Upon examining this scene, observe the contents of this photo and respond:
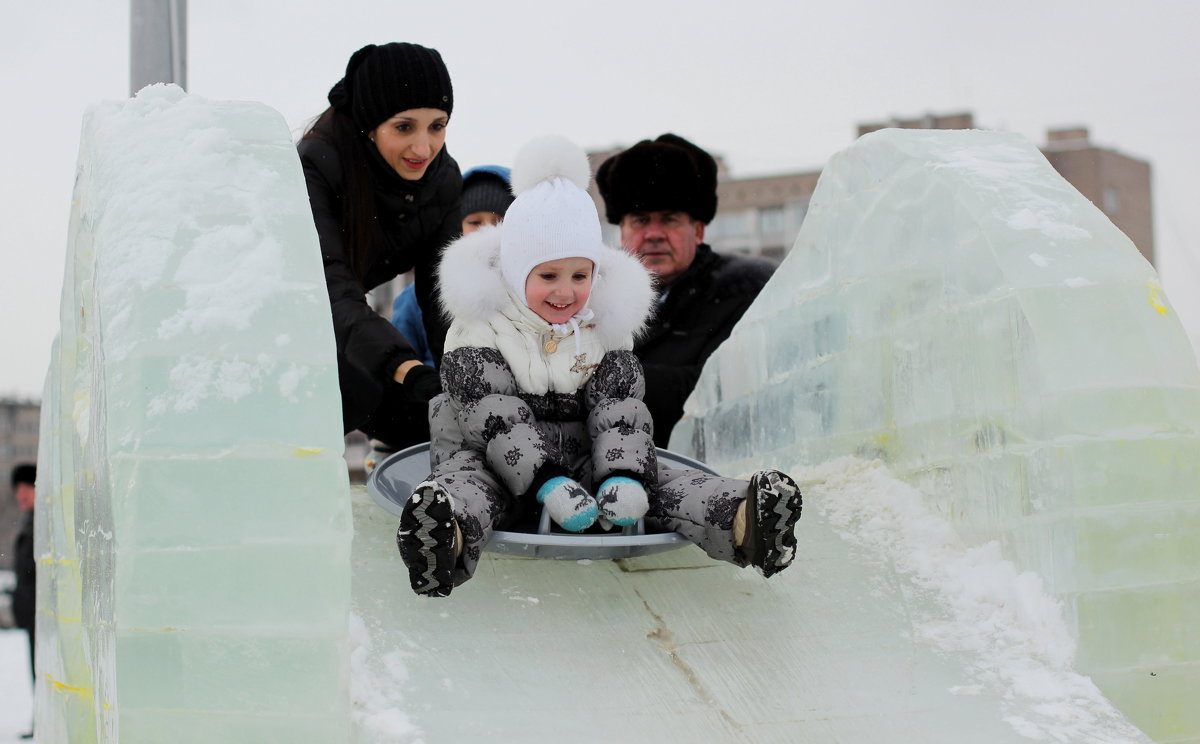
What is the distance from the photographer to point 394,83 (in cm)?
354

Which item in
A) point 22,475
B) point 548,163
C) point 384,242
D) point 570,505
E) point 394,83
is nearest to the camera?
point 570,505

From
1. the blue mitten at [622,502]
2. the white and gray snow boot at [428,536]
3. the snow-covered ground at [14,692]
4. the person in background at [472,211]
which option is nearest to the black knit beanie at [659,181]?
the person in background at [472,211]

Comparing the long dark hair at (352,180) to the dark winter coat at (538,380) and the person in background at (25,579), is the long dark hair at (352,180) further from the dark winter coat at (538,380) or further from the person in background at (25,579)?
the person in background at (25,579)

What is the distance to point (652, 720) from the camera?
2.32 meters

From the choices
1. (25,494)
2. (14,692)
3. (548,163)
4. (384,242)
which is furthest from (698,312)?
(14,692)

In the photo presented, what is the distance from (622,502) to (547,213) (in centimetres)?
78

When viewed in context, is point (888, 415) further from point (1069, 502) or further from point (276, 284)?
point (276, 284)

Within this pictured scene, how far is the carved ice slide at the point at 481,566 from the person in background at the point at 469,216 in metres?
1.28

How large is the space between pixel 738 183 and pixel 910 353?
3902 centimetres

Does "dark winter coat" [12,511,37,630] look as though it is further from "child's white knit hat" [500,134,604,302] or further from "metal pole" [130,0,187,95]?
"child's white knit hat" [500,134,604,302]

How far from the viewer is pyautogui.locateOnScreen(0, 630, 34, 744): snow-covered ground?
705cm

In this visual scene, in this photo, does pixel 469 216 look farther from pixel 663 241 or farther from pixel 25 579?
pixel 25 579

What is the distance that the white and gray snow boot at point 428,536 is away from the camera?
2328 mm

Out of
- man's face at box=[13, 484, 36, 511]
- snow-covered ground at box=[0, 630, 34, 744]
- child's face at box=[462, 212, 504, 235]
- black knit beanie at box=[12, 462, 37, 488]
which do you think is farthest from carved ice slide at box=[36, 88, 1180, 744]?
black knit beanie at box=[12, 462, 37, 488]
